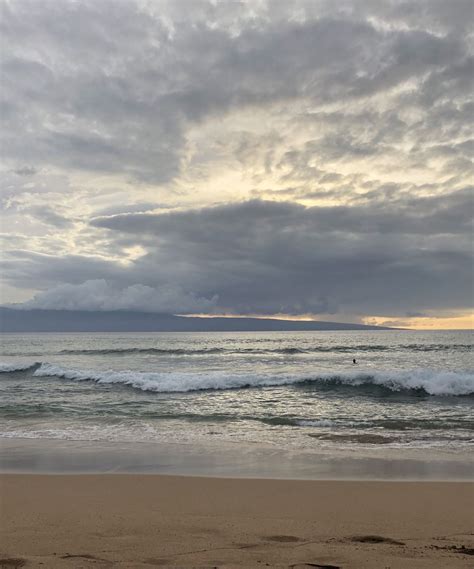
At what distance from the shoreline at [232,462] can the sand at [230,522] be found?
1.51 feet

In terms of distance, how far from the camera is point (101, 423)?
43.4 feet

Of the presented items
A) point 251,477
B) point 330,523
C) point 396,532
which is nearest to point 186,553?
point 330,523

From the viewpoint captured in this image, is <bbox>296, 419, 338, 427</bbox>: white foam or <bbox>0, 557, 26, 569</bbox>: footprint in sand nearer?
<bbox>0, 557, 26, 569</bbox>: footprint in sand

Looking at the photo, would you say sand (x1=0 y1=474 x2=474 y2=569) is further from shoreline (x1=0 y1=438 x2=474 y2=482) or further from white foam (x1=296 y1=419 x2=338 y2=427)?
white foam (x1=296 y1=419 x2=338 y2=427)

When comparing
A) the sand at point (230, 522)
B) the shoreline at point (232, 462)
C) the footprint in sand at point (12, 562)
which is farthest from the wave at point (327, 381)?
the footprint in sand at point (12, 562)

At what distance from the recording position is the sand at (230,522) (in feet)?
13.2

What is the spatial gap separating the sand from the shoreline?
46 cm

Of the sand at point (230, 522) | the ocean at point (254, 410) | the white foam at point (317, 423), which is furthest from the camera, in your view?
the white foam at point (317, 423)

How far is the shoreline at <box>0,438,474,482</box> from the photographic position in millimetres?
7676

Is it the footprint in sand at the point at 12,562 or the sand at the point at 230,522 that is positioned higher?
the footprint in sand at the point at 12,562

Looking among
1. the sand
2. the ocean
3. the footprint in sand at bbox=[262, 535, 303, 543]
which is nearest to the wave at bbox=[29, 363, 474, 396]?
the ocean

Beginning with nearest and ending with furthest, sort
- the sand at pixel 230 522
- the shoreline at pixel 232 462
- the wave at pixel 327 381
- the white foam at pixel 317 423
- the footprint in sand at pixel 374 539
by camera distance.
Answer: the sand at pixel 230 522, the footprint in sand at pixel 374 539, the shoreline at pixel 232 462, the white foam at pixel 317 423, the wave at pixel 327 381

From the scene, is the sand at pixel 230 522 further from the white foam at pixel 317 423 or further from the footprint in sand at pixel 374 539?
the white foam at pixel 317 423

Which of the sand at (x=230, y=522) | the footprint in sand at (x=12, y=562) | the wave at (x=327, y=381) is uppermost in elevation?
the footprint in sand at (x=12, y=562)
